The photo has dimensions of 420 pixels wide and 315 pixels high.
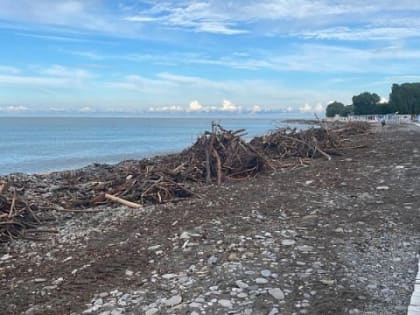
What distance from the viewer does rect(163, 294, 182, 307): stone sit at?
4.93 m

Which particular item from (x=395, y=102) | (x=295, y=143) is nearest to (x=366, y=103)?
(x=395, y=102)

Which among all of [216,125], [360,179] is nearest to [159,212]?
[360,179]

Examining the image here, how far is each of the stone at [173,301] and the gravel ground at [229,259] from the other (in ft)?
0.03

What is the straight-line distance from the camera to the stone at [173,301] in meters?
4.93

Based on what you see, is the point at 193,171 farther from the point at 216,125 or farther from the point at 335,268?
the point at 335,268

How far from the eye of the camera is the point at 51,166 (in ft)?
97.1

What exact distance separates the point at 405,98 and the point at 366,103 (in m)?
18.6

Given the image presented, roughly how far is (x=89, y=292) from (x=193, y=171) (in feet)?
28.6

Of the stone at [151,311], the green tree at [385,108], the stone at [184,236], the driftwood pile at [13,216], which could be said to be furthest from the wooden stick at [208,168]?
the green tree at [385,108]

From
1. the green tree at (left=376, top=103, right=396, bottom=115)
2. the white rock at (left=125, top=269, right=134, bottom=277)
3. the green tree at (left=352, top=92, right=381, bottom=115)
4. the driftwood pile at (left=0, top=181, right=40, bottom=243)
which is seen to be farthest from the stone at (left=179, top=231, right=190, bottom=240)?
the green tree at (left=352, top=92, right=381, bottom=115)

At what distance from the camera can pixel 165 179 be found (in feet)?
38.7

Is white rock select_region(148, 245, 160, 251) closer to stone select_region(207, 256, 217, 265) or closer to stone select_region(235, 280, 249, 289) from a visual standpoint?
stone select_region(207, 256, 217, 265)

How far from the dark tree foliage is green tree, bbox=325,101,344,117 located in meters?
48.3

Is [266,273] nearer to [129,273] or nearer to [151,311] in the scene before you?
[151,311]
